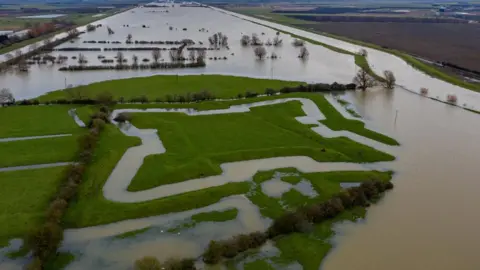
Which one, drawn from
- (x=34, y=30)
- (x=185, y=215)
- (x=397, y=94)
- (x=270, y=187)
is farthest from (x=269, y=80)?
(x=34, y=30)

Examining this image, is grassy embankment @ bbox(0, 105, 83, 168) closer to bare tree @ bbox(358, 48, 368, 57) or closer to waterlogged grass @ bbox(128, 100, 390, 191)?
waterlogged grass @ bbox(128, 100, 390, 191)

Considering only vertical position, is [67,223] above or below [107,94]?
below

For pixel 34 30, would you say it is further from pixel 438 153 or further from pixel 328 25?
pixel 438 153

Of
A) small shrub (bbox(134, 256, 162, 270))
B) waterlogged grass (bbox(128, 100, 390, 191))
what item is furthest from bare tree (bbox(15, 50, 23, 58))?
small shrub (bbox(134, 256, 162, 270))

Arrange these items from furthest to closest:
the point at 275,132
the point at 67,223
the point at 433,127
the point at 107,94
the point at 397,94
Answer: the point at 397,94
the point at 107,94
the point at 433,127
the point at 275,132
the point at 67,223

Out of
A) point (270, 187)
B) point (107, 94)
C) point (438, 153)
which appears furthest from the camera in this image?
point (107, 94)

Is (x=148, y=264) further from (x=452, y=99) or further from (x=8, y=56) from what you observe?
(x=8, y=56)
